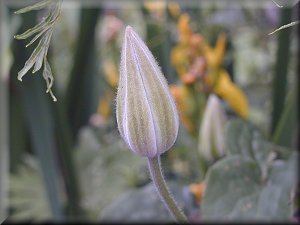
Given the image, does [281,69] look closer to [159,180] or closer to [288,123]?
[288,123]

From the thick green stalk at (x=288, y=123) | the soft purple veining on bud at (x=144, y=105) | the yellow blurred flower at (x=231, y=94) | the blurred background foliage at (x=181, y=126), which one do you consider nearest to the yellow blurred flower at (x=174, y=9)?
the blurred background foliage at (x=181, y=126)

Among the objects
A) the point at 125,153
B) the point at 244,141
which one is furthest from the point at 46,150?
the point at 244,141

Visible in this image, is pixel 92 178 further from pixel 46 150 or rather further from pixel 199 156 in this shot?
pixel 199 156

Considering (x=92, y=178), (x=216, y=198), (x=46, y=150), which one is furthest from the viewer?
(x=92, y=178)

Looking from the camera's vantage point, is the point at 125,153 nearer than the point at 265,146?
No

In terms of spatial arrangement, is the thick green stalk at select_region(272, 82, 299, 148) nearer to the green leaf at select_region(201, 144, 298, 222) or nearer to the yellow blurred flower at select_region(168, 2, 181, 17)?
the green leaf at select_region(201, 144, 298, 222)

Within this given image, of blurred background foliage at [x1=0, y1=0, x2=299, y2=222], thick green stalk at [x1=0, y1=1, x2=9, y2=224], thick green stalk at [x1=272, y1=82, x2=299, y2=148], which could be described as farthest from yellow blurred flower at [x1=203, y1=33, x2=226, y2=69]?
thick green stalk at [x1=0, y1=1, x2=9, y2=224]

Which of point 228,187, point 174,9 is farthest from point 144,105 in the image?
point 174,9
